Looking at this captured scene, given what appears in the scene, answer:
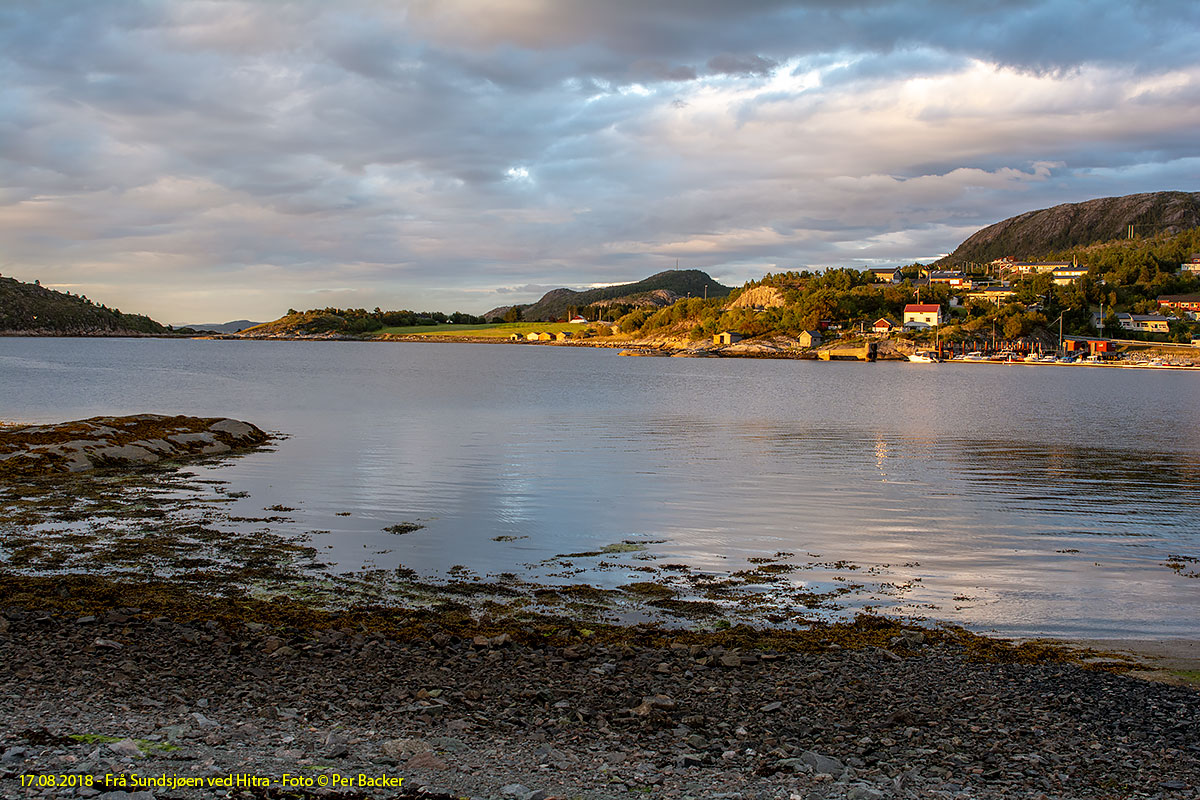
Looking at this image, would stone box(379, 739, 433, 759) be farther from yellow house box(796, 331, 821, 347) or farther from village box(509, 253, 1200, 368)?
yellow house box(796, 331, 821, 347)

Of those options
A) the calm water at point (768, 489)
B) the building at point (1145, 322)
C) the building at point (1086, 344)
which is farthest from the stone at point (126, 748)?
the building at point (1145, 322)

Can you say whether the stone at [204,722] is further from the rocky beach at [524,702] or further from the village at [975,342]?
the village at [975,342]

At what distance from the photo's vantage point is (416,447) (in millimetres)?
28703

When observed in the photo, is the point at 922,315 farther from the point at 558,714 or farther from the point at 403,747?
the point at 403,747

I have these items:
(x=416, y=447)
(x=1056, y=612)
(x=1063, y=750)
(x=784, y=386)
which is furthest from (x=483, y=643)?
(x=784, y=386)

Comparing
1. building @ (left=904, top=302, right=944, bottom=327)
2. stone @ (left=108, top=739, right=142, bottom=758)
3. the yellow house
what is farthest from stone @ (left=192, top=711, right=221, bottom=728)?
building @ (left=904, top=302, right=944, bottom=327)

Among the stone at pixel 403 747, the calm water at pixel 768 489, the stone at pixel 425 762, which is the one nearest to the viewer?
the stone at pixel 425 762

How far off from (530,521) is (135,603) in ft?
26.5

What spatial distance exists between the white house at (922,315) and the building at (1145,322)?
3944 centimetres

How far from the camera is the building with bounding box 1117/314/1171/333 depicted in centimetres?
17625

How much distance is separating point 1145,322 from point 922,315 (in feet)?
155

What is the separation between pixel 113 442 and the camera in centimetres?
2347

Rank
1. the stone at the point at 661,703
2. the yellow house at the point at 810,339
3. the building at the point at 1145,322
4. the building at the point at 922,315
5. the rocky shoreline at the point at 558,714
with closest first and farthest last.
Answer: the rocky shoreline at the point at 558,714, the stone at the point at 661,703, the building at the point at 1145,322, the yellow house at the point at 810,339, the building at the point at 922,315

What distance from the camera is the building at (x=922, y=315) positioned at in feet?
604
